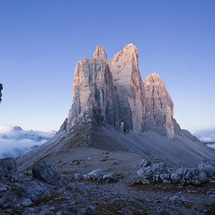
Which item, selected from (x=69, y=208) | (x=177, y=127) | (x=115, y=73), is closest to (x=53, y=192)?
(x=69, y=208)

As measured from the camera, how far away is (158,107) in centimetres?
14888

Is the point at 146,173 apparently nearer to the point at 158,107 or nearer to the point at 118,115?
the point at 118,115

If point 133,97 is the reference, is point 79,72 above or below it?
above

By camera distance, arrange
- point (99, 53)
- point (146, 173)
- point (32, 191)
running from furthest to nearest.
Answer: point (99, 53) < point (146, 173) < point (32, 191)

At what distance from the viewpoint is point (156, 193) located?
15594 millimetres

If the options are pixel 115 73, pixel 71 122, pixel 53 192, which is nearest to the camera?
pixel 53 192

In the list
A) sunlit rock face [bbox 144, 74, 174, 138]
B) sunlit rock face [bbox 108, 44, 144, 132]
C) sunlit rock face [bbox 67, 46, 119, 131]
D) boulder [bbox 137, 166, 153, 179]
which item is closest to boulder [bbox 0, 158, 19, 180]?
boulder [bbox 137, 166, 153, 179]

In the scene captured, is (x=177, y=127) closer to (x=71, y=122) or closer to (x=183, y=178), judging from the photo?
(x=71, y=122)

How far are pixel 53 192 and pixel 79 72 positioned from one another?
318 feet

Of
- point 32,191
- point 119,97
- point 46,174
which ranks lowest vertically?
point 32,191

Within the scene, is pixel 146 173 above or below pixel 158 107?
below

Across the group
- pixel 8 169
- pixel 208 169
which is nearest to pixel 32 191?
pixel 8 169

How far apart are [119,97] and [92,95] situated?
30866 millimetres

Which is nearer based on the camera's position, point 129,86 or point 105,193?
point 105,193
